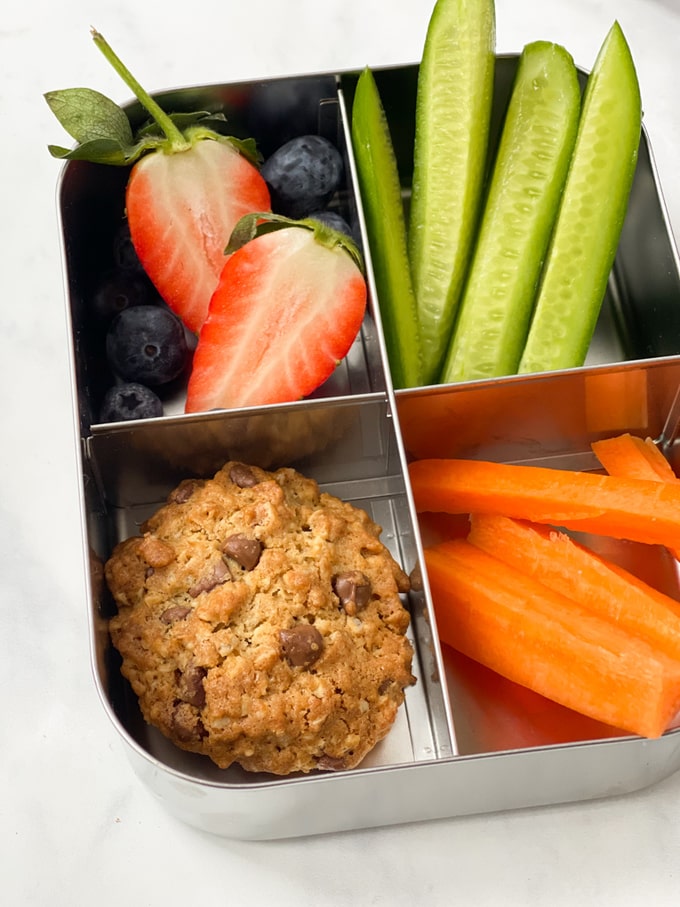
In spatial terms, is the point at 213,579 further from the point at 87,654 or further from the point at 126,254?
the point at 126,254

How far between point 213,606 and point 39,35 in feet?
3.75

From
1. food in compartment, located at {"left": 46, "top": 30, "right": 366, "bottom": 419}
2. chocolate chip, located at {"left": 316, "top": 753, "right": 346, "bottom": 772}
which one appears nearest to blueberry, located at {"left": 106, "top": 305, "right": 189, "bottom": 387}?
food in compartment, located at {"left": 46, "top": 30, "right": 366, "bottom": 419}

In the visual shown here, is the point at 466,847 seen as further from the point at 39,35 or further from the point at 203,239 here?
the point at 39,35

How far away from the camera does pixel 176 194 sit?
1436 mm

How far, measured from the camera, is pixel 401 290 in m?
1.42

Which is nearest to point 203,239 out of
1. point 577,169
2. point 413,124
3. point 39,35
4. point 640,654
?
point 413,124

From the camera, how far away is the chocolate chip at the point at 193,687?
1164 mm

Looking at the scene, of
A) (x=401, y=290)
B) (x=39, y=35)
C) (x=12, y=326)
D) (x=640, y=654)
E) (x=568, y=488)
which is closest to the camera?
(x=640, y=654)

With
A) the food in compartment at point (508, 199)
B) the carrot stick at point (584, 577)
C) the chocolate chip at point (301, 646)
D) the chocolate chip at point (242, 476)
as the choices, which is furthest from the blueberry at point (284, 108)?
the chocolate chip at point (301, 646)

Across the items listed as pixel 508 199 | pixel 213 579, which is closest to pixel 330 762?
pixel 213 579

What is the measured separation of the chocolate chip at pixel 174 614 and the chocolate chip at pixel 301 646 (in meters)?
0.12

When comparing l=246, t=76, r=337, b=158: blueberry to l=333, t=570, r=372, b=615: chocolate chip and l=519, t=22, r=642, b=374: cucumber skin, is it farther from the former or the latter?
l=333, t=570, r=372, b=615: chocolate chip

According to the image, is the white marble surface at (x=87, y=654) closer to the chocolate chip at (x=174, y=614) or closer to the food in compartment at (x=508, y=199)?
the chocolate chip at (x=174, y=614)

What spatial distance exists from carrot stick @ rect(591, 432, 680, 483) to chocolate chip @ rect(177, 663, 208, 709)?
60cm
